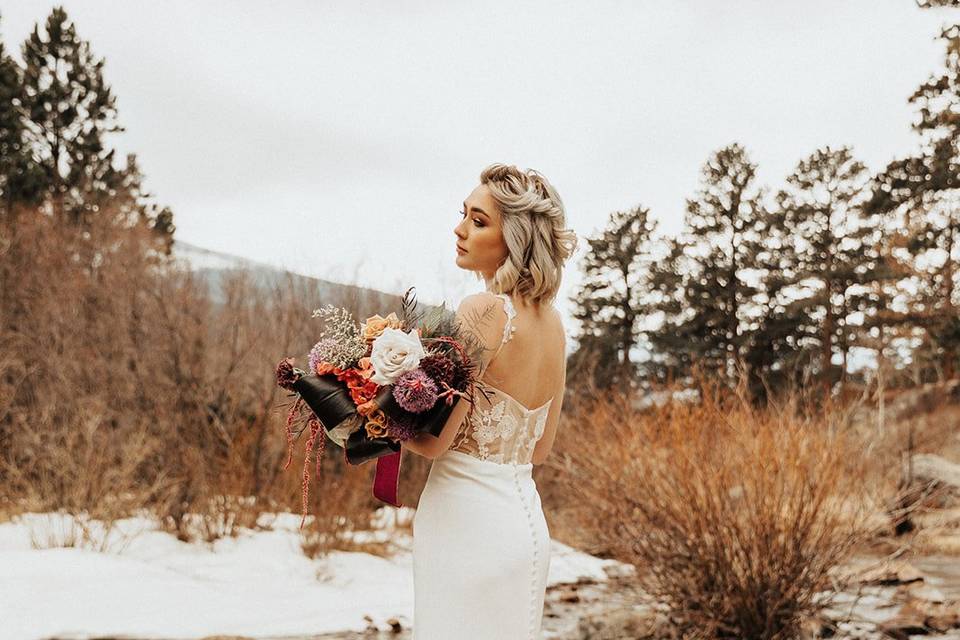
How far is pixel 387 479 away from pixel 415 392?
47 centimetres

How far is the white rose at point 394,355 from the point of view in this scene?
257 centimetres

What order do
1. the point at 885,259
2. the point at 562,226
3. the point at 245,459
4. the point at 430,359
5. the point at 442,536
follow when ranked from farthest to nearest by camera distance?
the point at 885,259, the point at 245,459, the point at 562,226, the point at 442,536, the point at 430,359

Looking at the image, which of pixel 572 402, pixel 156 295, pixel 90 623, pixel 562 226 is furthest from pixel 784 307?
pixel 562 226

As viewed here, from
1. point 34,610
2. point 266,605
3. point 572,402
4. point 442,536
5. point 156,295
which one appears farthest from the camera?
point 572,402

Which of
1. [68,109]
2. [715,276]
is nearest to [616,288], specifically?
[715,276]

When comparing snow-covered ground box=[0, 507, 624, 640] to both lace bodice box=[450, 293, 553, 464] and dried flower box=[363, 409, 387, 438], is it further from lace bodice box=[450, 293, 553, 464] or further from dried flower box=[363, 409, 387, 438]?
dried flower box=[363, 409, 387, 438]

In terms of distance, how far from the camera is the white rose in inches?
101

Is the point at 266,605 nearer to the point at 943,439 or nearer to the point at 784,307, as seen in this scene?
the point at 943,439

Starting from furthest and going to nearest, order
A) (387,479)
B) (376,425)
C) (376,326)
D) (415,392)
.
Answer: (387,479) → (376,326) → (376,425) → (415,392)

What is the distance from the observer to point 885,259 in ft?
98.7

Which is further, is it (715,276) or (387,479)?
(715,276)

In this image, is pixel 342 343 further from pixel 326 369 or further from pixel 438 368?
pixel 438 368

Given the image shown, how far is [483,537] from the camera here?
110 inches

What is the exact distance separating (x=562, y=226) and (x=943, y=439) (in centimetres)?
2140
